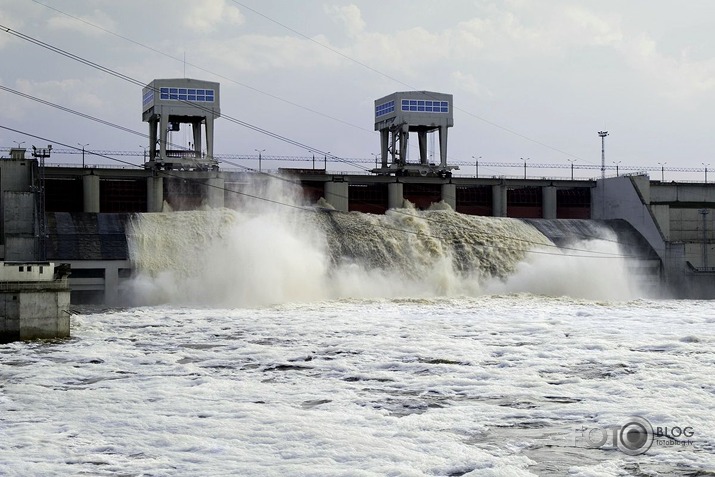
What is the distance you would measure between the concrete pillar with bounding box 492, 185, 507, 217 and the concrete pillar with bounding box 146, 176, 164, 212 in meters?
24.3

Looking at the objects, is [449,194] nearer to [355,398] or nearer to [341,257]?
[341,257]

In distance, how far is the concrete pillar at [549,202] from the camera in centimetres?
6406

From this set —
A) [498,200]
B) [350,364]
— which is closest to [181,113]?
[498,200]

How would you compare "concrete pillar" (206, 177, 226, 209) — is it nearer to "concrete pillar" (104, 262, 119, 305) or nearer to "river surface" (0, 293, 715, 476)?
"concrete pillar" (104, 262, 119, 305)

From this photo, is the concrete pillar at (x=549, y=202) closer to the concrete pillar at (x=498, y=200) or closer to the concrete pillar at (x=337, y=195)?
the concrete pillar at (x=498, y=200)

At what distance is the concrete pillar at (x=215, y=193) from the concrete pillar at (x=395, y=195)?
12.2 meters

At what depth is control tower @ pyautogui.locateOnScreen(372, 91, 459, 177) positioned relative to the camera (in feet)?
206

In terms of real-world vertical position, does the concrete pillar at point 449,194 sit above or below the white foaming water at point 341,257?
above

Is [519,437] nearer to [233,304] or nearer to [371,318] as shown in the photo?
[371,318]

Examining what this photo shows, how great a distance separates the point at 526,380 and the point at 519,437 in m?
6.31

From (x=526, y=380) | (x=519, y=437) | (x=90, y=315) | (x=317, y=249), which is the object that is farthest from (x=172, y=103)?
(x=519, y=437)

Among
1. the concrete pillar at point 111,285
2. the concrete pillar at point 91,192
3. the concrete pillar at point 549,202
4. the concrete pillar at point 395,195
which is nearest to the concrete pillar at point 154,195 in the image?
the concrete pillar at point 91,192

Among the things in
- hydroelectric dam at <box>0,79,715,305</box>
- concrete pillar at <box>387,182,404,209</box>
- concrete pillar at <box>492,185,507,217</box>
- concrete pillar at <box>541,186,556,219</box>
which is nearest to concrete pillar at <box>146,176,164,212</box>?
hydroelectric dam at <box>0,79,715,305</box>

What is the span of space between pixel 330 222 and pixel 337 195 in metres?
4.10
